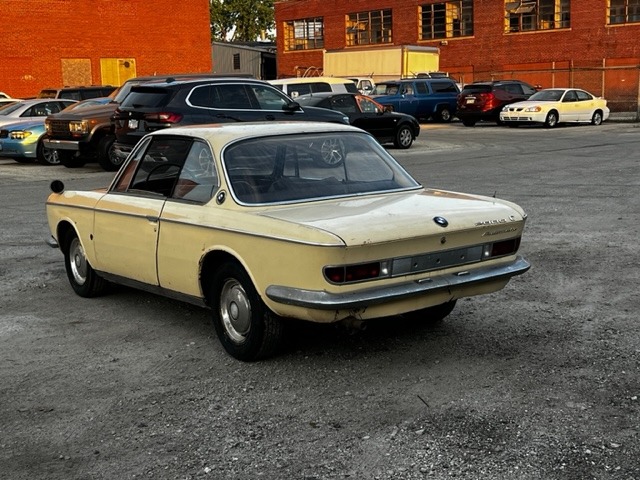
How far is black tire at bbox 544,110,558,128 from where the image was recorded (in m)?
32.0

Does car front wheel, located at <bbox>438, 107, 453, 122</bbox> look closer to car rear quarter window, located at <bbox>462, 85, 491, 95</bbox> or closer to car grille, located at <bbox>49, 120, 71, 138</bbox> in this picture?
car rear quarter window, located at <bbox>462, 85, 491, 95</bbox>

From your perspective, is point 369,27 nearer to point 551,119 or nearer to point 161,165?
point 551,119

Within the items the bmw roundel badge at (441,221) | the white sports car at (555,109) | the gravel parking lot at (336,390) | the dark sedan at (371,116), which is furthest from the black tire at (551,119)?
the bmw roundel badge at (441,221)

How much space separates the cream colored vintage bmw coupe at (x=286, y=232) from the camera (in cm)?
520

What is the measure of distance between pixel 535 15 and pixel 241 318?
153 feet

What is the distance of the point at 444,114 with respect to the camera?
36.9m

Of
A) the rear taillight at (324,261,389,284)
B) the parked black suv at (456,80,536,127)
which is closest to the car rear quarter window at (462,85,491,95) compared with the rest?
the parked black suv at (456,80,536,127)

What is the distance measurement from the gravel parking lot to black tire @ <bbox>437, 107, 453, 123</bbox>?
93.9 ft

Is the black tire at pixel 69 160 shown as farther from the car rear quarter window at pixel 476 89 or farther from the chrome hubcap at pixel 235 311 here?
the car rear quarter window at pixel 476 89

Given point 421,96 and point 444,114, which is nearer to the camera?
point 421,96

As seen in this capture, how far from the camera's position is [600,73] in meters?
Result: 43.4

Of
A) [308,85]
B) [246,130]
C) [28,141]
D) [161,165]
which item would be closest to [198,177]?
[246,130]

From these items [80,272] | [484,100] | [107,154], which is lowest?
[80,272]

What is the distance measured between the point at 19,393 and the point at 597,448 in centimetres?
321
